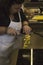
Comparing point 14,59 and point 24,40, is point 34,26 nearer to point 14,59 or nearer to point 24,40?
point 24,40

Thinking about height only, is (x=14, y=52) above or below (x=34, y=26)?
below

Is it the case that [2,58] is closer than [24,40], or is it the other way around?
[2,58]

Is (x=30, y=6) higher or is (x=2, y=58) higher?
(x=30, y=6)

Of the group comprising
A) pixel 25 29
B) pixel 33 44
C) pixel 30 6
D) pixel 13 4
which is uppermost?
pixel 30 6

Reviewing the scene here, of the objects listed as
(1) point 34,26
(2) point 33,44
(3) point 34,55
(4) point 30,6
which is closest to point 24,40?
(2) point 33,44

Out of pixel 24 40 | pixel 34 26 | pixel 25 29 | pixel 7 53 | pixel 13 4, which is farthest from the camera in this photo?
pixel 34 26

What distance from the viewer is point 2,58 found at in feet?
3.52

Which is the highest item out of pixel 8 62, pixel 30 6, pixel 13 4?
pixel 30 6

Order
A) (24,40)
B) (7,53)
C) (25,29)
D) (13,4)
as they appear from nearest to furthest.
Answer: (7,53) → (13,4) → (24,40) → (25,29)

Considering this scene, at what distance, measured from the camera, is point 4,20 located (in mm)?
1163

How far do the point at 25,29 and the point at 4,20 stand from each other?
0.99 feet

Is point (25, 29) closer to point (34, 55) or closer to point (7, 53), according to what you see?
point (34, 55)

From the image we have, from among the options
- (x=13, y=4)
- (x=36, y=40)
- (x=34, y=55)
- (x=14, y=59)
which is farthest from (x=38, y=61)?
(x=13, y=4)

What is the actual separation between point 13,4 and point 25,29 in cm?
28
